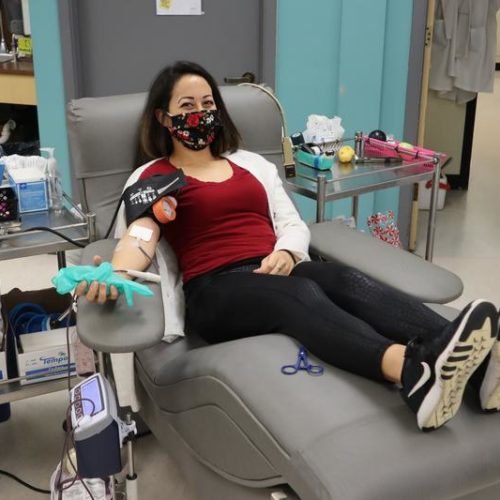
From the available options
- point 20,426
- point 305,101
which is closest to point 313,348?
point 20,426

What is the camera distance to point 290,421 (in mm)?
1343

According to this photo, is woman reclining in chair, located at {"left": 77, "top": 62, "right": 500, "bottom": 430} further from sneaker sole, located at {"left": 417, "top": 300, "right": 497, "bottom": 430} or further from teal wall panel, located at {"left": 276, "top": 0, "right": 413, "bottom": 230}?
teal wall panel, located at {"left": 276, "top": 0, "right": 413, "bottom": 230}

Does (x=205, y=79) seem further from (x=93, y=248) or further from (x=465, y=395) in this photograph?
(x=465, y=395)

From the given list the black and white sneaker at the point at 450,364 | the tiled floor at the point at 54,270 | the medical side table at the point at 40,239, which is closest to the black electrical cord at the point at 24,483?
the tiled floor at the point at 54,270

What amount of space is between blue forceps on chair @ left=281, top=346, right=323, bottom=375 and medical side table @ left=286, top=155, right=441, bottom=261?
79cm

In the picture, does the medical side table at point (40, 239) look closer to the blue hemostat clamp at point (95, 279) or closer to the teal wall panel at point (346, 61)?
the blue hemostat clamp at point (95, 279)

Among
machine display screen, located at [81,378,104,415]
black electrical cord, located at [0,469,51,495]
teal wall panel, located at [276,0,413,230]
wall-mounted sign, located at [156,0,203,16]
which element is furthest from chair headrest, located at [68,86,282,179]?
teal wall panel, located at [276,0,413,230]

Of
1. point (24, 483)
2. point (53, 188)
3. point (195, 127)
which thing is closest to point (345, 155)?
point (195, 127)

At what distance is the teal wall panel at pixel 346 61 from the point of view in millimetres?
3150

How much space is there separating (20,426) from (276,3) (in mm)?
2003

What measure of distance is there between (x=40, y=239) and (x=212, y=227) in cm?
44

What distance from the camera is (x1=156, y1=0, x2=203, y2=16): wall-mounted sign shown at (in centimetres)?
311

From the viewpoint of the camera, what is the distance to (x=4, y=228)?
1.80 metres

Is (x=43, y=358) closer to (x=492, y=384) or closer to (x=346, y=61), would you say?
(x=492, y=384)
